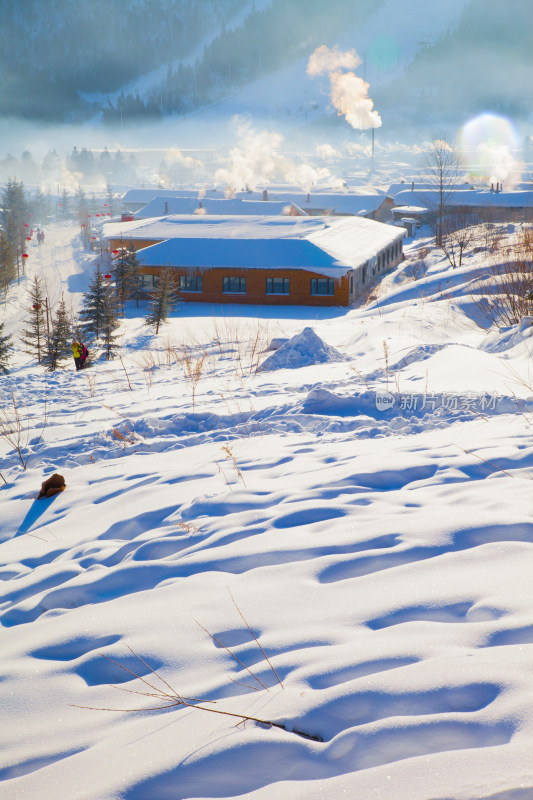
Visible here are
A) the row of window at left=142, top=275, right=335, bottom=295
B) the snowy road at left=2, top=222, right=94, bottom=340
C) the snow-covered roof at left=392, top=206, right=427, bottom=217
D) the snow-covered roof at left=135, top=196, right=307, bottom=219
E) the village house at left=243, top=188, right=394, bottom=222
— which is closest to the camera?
the row of window at left=142, top=275, right=335, bottom=295

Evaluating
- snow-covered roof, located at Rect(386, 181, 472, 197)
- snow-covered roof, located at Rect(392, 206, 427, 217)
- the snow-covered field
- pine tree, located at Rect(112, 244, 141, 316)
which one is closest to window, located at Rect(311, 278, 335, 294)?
pine tree, located at Rect(112, 244, 141, 316)

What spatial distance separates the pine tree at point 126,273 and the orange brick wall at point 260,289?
1.65m

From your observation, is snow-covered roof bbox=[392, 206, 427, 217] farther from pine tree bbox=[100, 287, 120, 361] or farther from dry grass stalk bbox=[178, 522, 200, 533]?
dry grass stalk bbox=[178, 522, 200, 533]

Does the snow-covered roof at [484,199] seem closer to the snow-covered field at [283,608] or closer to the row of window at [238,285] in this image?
the row of window at [238,285]

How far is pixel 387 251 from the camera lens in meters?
43.9

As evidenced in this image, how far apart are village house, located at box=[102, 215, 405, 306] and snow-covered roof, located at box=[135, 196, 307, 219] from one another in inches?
710

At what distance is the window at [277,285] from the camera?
1368 inches

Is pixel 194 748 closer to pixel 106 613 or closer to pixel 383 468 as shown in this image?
pixel 106 613

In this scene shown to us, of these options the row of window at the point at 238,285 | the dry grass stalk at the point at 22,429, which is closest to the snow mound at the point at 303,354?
the dry grass stalk at the point at 22,429

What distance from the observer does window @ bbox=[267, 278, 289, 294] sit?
34750mm

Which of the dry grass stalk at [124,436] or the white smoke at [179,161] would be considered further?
the white smoke at [179,161]

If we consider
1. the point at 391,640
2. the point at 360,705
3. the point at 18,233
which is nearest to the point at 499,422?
the point at 391,640

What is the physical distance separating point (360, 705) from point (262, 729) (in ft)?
1.25

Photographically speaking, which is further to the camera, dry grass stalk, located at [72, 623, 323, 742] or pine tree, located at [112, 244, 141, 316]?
pine tree, located at [112, 244, 141, 316]
